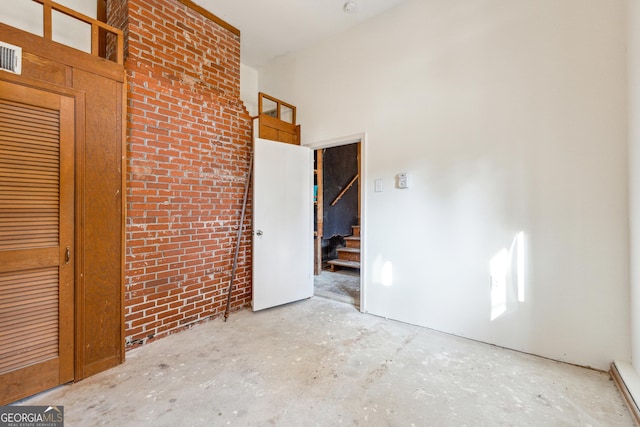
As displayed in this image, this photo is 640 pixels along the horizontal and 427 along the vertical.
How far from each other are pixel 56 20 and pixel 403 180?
3427 mm

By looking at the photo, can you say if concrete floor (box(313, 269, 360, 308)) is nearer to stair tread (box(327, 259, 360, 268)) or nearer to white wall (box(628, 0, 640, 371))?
stair tread (box(327, 259, 360, 268))

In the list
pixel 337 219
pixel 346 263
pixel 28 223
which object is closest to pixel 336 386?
pixel 28 223

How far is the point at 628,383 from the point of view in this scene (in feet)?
5.43

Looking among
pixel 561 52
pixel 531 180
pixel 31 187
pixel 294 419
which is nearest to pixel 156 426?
pixel 294 419

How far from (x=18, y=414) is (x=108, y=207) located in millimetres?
1273

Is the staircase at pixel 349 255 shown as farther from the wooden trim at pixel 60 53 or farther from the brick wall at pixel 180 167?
the wooden trim at pixel 60 53

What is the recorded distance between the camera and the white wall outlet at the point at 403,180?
273 centimetres

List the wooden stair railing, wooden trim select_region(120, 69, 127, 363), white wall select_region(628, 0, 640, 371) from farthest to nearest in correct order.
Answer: the wooden stair railing, wooden trim select_region(120, 69, 127, 363), white wall select_region(628, 0, 640, 371)

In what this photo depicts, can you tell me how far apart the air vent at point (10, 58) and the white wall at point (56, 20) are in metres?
1.02

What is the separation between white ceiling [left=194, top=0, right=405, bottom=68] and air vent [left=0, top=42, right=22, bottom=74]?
1.72 m

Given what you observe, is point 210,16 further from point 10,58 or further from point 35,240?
point 35,240

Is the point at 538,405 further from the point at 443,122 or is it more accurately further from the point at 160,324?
the point at 160,324

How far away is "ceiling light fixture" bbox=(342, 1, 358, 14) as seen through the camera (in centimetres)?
276
